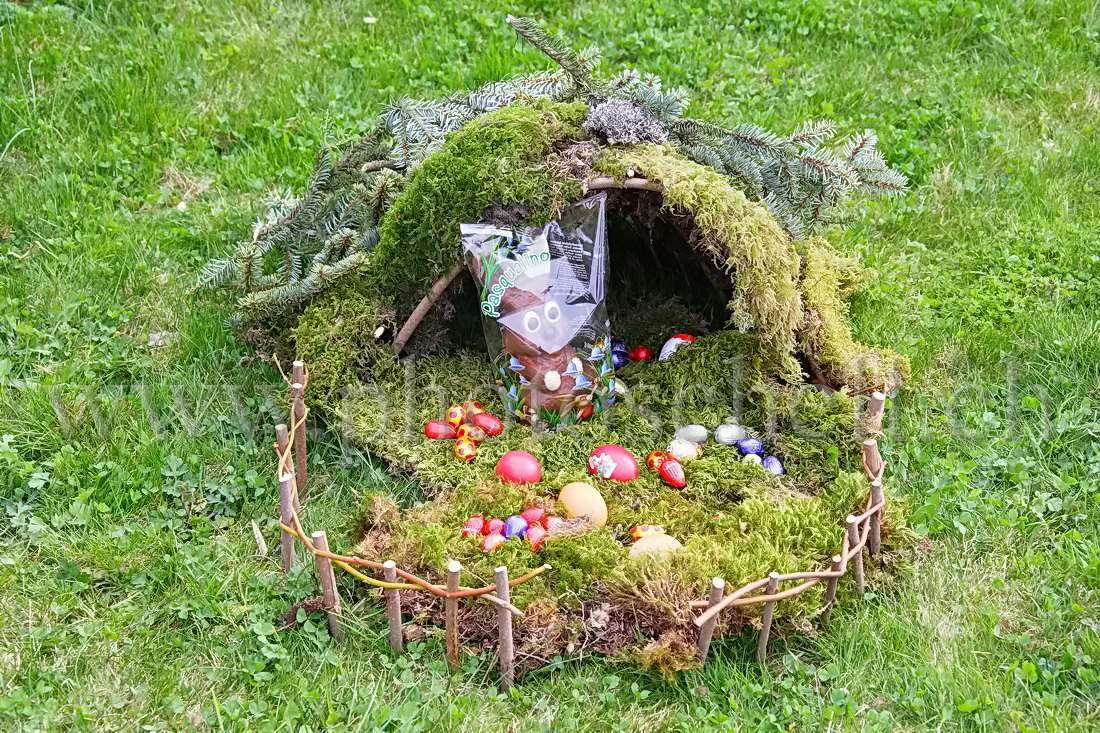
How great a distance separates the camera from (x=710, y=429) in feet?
12.7

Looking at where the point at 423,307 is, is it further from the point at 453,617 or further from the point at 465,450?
the point at 453,617

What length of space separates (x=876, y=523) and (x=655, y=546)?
0.70 meters

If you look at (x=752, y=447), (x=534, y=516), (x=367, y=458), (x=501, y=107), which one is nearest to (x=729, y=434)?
(x=752, y=447)

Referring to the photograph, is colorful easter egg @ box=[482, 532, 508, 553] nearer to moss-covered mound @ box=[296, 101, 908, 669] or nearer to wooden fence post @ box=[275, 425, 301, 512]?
moss-covered mound @ box=[296, 101, 908, 669]

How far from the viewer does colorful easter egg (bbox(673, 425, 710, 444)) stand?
3793mm

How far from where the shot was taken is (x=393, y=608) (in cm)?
291

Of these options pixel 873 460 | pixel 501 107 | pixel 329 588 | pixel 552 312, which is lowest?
pixel 329 588

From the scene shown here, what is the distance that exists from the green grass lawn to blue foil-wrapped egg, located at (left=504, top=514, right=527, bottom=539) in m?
0.44

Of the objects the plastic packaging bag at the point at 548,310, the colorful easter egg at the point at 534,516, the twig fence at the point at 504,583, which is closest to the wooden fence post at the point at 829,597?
the twig fence at the point at 504,583

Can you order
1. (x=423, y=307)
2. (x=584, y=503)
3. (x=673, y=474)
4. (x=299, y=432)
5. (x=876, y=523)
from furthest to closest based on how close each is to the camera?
(x=423, y=307)
(x=673, y=474)
(x=299, y=432)
(x=584, y=503)
(x=876, y=523)

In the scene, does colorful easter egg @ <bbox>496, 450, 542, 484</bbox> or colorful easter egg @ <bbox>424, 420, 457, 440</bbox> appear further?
colorful easter egg @ <bbox>424, 420, 457, 440</bbox>

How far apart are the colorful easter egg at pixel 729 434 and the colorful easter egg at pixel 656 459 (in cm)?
23

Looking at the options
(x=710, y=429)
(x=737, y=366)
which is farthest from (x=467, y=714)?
(x=737, y=366)

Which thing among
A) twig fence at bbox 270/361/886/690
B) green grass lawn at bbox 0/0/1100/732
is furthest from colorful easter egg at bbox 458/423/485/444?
twig fence at bbox 270/361/886/690
